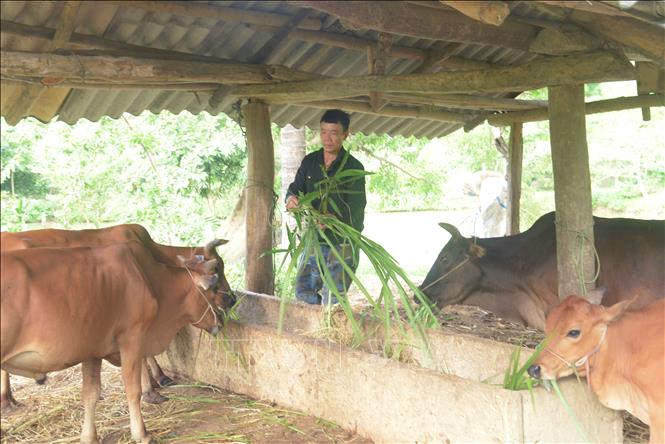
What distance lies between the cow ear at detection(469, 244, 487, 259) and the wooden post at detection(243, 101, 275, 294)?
76.2 inches

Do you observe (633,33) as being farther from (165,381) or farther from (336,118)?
(165,381)

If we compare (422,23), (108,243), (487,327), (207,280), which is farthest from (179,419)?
(487,327)

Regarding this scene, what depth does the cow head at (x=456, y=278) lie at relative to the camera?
6.96m

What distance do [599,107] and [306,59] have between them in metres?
3.48

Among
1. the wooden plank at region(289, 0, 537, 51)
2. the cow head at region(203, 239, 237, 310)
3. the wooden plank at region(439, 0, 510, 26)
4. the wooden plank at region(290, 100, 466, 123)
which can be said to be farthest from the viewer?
the wooden plank at region(290, 100, 466, 123)

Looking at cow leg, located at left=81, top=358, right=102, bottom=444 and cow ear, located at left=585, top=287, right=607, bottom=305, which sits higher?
cow ear, located at left=585, top=287, right=607, bottom=305

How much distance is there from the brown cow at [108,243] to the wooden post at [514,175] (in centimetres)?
484

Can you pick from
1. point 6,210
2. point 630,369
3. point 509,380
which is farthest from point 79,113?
point 6,210

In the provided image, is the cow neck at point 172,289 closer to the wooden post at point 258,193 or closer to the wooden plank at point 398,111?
the wooden post at point 258,193

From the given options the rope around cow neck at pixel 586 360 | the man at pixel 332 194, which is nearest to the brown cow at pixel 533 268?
the man at pixel 332 194

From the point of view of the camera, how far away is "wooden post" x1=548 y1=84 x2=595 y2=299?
5246 mm

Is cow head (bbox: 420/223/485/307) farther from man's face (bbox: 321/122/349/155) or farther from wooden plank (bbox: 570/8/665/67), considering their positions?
wooden plank (bbox: 570/8/665/67)

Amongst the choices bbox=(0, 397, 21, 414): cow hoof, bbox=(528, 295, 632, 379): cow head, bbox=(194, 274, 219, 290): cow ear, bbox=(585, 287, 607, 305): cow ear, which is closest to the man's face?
bbox=(194, 274, 219, 290): cow ear

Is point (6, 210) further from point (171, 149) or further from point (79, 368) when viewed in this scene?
point (79, 368)
